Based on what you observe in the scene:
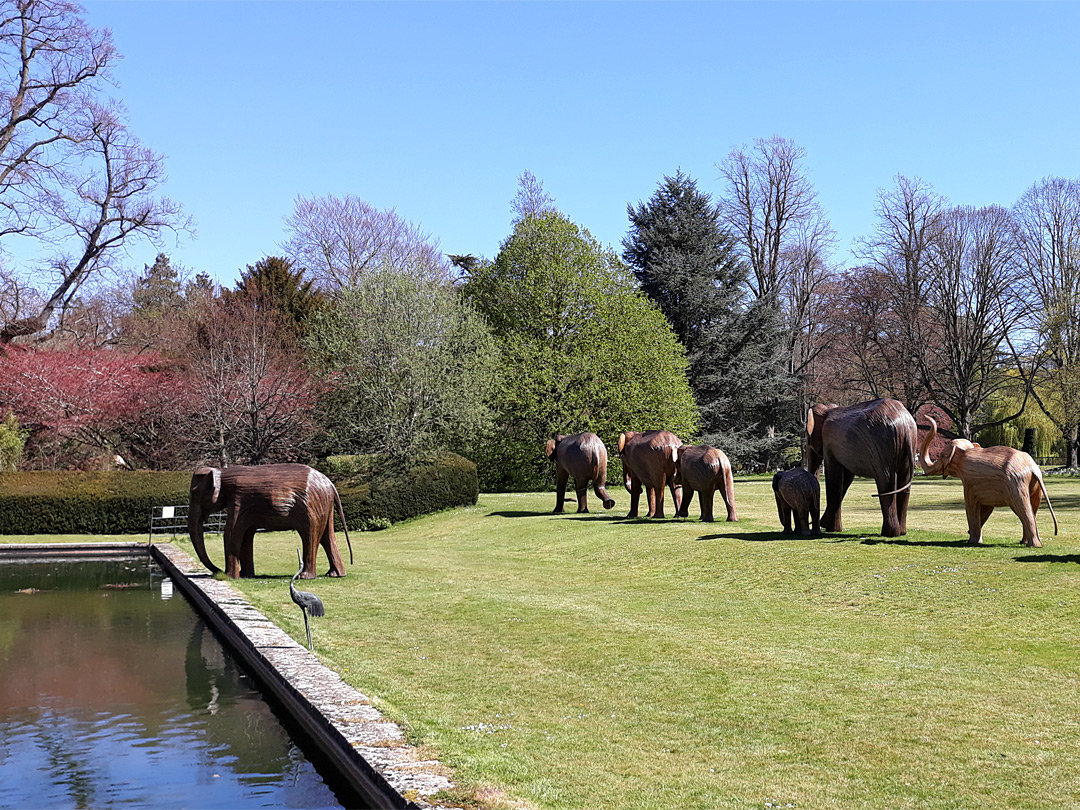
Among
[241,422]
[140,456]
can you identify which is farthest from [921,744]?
[140,456]

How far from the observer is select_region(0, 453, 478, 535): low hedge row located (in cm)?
2923

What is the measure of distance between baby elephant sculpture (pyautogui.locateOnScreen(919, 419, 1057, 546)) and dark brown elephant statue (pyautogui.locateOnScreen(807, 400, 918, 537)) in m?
0.99

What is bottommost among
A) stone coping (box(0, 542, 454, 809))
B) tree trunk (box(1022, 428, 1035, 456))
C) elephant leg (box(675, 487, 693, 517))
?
stone coping (box(0, 542, 454, 809))

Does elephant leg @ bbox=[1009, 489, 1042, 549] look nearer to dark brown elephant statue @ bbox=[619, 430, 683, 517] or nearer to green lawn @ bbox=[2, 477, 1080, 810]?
green lawn @ bbox=[2, 477, 1080, 810]

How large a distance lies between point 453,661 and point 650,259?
38234 millimetres

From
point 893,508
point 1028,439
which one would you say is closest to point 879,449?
point 893,508

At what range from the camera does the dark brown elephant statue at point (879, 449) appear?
1552 centimetres

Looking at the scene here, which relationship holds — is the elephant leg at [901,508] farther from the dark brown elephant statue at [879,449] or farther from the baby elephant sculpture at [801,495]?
the baby elephant sculpture at [801,495]

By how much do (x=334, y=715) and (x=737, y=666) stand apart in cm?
353

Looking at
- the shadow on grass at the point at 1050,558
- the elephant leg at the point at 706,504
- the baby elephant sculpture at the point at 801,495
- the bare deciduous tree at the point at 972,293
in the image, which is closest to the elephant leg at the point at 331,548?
the baby elephant sculpture at the point at 801,495

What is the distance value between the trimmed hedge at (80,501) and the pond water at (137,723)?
1504cm

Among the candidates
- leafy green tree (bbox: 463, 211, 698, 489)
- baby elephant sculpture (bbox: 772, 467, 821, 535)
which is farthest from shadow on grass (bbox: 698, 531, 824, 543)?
leafy green tree (bbox: 463, 211, 698, 489)

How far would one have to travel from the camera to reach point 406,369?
3356 centimetres

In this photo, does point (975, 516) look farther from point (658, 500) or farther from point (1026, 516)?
point (658, 500)
